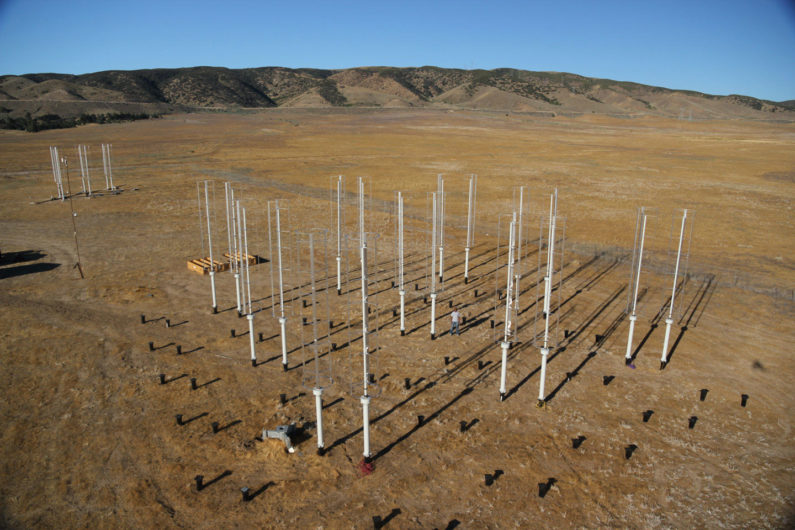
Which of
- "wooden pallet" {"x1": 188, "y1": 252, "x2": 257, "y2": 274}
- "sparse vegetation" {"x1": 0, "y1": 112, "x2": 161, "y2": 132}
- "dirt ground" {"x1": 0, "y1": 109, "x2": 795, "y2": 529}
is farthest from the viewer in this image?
"sparse vegetation" {"x1": 0, "y1": 112, "x2": 161, "y2": 132}

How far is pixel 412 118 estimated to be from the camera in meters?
131

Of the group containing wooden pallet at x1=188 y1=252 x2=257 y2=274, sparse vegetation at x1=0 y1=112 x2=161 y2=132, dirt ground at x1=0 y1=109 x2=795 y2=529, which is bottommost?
dirt ground at x1=0 y1=109 x2=795 y2=529

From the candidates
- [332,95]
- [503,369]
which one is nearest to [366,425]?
[503,369]

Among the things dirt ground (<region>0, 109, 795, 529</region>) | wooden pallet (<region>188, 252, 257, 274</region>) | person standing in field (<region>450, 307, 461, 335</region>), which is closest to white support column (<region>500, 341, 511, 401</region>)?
dirt ground (<region>0, 109, 795, 529</region>)

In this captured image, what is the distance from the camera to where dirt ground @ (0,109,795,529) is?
1026cm

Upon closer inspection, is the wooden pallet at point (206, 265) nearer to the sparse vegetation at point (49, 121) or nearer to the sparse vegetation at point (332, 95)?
the sparse vegetation at point (49, 121)

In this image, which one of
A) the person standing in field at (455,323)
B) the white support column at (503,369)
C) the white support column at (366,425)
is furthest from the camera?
the person standing in field at (455,323)

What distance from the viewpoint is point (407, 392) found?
14.2m

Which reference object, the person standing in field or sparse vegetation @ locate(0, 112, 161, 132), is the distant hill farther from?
the person standing in field

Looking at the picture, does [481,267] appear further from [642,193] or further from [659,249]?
[642,193]

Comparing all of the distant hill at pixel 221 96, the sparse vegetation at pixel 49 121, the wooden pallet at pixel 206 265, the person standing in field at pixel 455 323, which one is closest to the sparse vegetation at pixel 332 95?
the distant hill at pixel 221 96

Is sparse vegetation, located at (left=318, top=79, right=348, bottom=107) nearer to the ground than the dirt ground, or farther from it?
farther from it

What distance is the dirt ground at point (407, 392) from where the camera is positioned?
10.3 meters

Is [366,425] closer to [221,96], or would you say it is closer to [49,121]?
[49,121]
